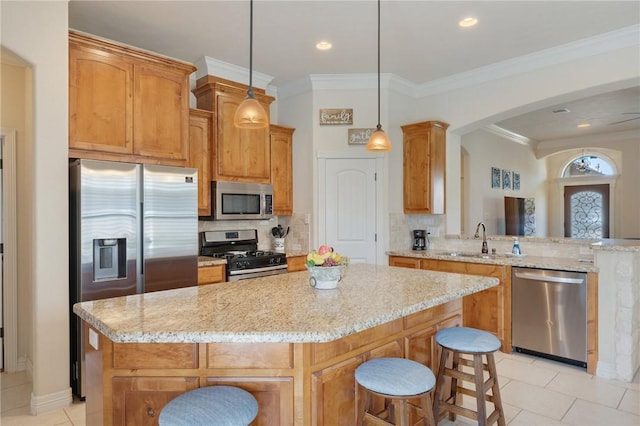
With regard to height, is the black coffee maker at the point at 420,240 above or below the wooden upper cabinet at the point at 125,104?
below

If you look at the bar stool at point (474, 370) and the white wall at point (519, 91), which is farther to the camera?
the white wall at point (519, 91)

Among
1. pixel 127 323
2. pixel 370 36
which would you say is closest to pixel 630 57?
pixel 370 36

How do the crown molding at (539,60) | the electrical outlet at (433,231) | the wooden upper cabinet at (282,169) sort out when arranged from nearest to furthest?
the crown molding at (539,60), the wooden upper cabinet at (282,169), the electrical outlet at (433,231)

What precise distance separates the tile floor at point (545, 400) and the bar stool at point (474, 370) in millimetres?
358

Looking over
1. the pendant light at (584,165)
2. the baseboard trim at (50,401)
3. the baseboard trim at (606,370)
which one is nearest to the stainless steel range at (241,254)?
the baseboard trim at (50,401)

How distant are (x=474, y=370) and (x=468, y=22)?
9.10 feet

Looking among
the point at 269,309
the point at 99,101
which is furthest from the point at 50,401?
the point at 99,101

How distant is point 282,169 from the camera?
4820mm

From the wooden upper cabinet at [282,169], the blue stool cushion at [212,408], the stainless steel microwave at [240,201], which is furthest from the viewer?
the wooden upper cabinet at [282,169]

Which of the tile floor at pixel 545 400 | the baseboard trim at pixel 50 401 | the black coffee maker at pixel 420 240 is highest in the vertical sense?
the black coffee maker at pixel 420 240

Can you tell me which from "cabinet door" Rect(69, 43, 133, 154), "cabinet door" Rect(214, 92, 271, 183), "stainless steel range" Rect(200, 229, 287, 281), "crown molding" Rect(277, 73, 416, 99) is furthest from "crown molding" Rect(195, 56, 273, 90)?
"stainless steel range" Rect(200, 229, 287, 281)

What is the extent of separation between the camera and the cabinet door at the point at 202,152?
395 centimetres

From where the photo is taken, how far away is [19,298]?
139 inches

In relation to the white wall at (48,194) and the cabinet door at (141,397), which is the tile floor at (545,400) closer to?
the white wall at (48,194)
